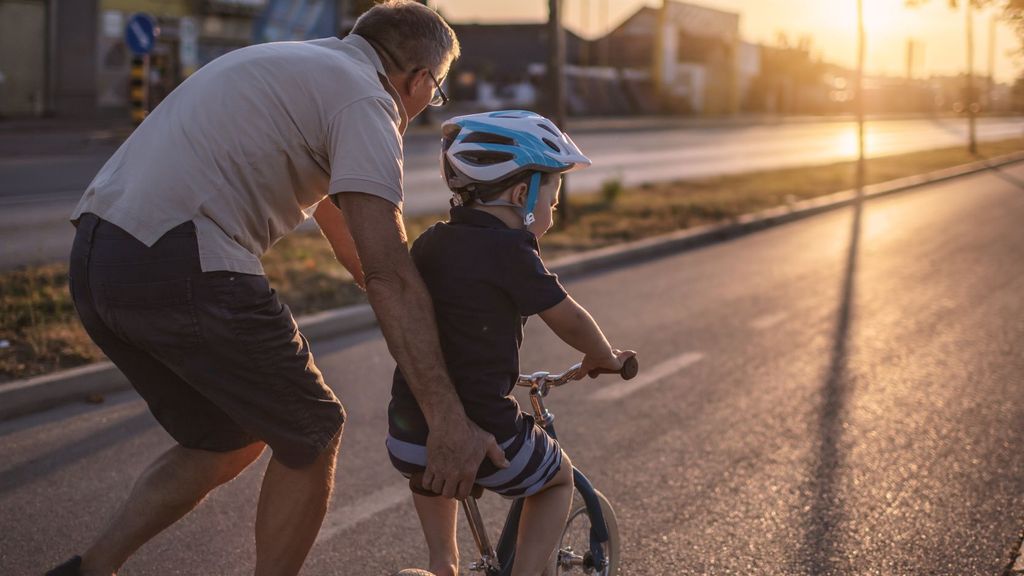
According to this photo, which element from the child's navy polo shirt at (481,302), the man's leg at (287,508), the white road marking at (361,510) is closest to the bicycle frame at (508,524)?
the child's navy polo shirt at (481,302)

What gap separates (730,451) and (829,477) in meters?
0.51

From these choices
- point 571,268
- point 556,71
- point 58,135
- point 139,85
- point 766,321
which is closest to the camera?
point 766,321

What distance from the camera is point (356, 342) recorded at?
768 cm

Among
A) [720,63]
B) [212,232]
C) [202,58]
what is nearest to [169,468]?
[212,232]

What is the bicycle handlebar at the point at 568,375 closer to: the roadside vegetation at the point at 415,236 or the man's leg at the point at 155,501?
the man's leg at the point at 155,501

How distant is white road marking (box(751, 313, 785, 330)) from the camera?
8.39 meters

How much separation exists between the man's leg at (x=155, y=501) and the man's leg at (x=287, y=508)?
0.79ft

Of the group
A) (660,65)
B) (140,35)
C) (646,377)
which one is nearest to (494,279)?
(646,377)

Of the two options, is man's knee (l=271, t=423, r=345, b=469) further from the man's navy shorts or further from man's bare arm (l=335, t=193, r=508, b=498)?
man's bare arm (l=335, t=193, r=508, b=498)

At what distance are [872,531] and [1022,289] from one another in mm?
6681

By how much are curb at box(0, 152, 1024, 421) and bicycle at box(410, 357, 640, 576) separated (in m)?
3.36

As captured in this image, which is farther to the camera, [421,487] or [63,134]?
[63,134]

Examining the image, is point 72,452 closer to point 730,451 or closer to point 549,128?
point 730,451

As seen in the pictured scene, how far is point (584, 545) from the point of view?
337 cm
